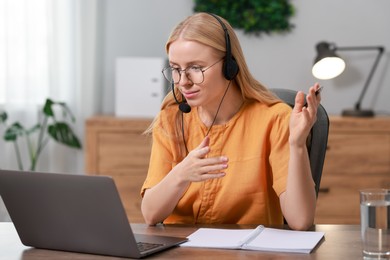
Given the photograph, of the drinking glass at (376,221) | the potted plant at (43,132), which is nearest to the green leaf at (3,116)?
the potted plant at (43,132)

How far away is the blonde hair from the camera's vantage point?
2.17 metres

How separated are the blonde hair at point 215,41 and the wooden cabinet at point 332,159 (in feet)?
6.06

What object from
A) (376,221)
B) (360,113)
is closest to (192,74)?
(376,221)

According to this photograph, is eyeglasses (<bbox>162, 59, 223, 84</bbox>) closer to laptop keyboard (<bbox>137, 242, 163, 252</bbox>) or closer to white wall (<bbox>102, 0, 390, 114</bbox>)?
laptop keyboard (<bbox>137, 242, 163, 252</bbox>)

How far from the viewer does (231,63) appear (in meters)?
2.20

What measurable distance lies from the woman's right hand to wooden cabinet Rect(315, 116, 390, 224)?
2283 millimetres

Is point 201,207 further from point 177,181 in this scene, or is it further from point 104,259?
point 104,259

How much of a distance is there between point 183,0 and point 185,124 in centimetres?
239

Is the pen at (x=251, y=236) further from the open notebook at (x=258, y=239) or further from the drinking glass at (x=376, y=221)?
the drinking glass at (x=376, y=221)

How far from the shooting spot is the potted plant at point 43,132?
4.37m

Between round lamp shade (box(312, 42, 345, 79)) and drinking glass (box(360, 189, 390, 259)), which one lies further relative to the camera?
round lamp shade (box(312, 42, 345, 79))

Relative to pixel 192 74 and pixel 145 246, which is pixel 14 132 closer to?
pixel 192 74

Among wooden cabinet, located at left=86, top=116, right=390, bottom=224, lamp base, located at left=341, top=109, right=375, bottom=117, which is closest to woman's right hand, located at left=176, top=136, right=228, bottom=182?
wooden cabinet, located at left=86, top=116, right=390, bottom=224

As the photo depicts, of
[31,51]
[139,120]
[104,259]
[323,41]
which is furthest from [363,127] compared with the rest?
[104,259]
